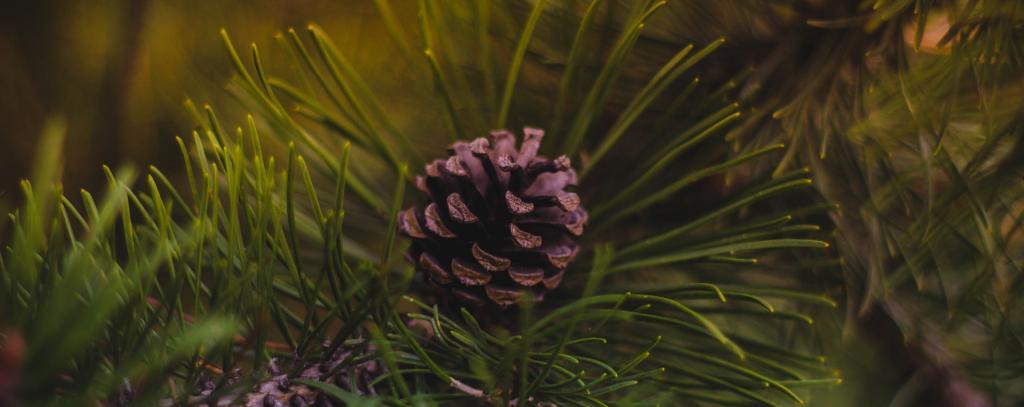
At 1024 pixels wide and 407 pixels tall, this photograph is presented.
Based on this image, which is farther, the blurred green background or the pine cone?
the blurred green background

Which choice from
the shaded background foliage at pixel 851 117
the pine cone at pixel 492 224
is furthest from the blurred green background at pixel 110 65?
the pine cone at pixel 492 224

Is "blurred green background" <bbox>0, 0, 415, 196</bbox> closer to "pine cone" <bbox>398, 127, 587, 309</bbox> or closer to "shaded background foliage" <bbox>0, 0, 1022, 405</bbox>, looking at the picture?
"shaded background foliage" <bbox>0, 0, 1022, 405</bbox>

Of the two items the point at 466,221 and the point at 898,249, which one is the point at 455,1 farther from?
the point at 898,249

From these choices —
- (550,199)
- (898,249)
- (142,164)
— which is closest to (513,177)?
(550,199)

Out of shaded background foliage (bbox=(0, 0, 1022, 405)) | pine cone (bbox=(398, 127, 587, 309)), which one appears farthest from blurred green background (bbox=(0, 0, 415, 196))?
pine cone (bbox=(398, 127, 587, 309))

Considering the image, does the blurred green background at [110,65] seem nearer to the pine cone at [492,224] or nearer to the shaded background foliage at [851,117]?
the shaded background foliage at [851,117]

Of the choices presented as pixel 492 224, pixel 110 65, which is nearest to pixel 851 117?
pixel 492 224

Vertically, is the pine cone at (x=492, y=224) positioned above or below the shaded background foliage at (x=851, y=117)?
below
